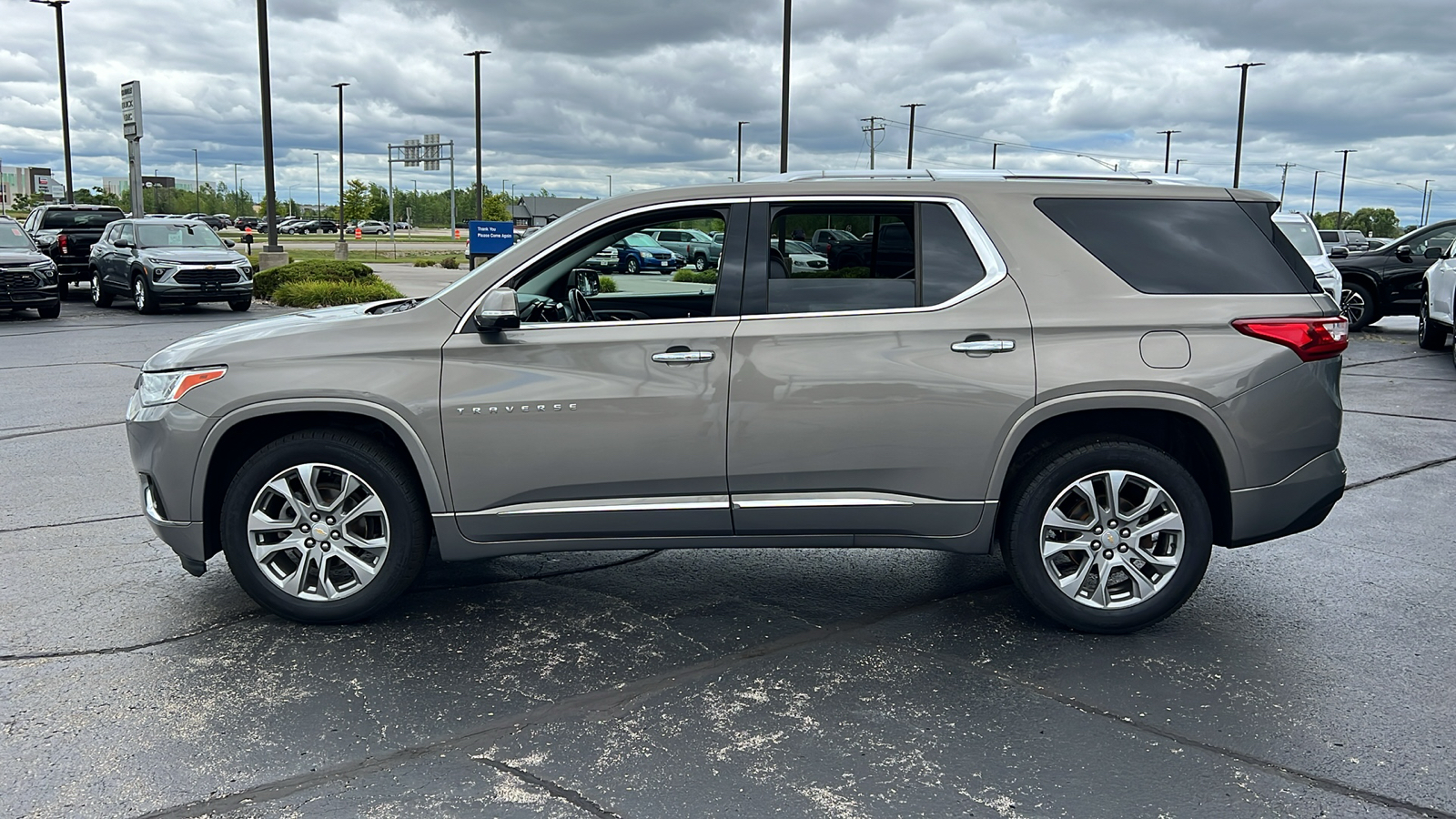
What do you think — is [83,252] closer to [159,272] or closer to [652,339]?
[159,272]

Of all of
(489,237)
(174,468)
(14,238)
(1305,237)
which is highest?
(1305,237)

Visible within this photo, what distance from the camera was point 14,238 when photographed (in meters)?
20.8

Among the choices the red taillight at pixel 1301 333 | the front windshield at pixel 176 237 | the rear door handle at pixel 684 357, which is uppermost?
the front windshield at pixel 176 237

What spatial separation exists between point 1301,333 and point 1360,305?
16972 mm

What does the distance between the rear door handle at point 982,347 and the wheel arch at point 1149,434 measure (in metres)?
0.27

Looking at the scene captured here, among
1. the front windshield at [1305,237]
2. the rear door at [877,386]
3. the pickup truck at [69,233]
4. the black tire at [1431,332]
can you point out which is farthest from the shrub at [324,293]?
the rear door at [877,386]

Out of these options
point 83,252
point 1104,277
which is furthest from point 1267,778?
point 83,252

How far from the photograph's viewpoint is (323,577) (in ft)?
15.5

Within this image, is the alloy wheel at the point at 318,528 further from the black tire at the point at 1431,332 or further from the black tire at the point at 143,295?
the black tire at the point at 143,295

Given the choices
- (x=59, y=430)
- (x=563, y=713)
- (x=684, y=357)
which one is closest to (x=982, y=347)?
(x=684, y=357)

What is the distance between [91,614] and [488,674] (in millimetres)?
1941

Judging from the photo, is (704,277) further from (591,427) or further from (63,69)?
(63,69)

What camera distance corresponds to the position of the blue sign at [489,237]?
31125 mm

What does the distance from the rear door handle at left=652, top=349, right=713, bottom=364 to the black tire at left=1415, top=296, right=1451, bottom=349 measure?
15200mm
